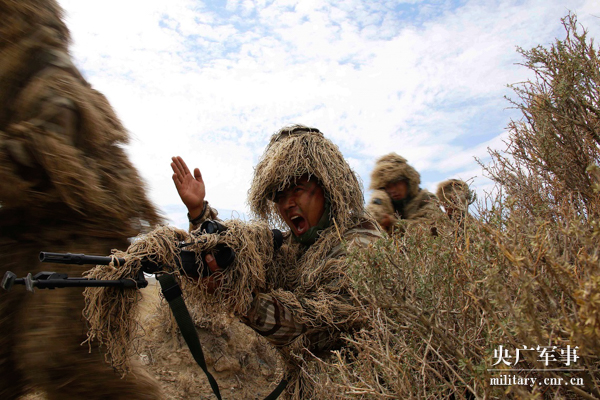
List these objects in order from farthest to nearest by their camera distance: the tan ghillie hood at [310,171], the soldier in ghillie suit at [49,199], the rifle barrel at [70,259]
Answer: the tan ghillie hood at [310,171], the soldier in ghillie suit at [49,199], the rifle barrel at [70,259]

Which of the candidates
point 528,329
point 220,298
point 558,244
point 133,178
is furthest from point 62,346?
point 558,244

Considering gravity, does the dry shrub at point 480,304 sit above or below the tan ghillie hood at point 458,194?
below

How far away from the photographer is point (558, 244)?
140cm

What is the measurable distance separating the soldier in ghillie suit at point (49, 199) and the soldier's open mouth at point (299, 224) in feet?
3.40

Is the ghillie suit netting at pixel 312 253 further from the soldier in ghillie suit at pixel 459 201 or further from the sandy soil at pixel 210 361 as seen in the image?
the sandy soil at pixel 210 361

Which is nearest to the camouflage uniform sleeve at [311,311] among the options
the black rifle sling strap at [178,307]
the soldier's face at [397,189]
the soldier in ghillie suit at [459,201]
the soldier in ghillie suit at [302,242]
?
the soldier in ghillie suit at [302,242]

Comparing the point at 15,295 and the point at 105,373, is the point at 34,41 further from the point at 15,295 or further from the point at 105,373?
the point at 105,373

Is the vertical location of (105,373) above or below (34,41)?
below

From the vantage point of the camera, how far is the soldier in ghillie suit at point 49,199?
5.27 feet

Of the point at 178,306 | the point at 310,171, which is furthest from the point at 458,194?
the point at 178,306

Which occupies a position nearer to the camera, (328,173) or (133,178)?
(133,178)

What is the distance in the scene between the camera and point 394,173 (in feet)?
14.6

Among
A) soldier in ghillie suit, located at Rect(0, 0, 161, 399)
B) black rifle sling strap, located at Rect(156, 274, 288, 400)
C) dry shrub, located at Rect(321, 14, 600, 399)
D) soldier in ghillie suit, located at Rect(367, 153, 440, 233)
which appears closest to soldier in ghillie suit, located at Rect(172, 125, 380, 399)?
black rifle sling strap, located at Rect(156, 274, 288, 400)

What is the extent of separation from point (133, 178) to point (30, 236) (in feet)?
1.66
